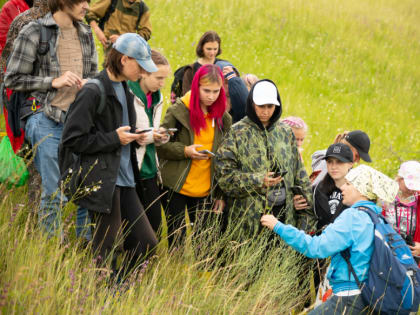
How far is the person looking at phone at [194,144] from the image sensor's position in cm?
466

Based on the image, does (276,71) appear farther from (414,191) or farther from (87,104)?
(87,104)

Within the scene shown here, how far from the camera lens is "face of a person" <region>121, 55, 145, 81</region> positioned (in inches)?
145

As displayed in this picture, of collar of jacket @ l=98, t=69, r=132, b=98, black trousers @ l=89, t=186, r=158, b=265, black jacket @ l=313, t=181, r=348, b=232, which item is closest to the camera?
collar of jacket @ l=98, t=69, r=132, b=98

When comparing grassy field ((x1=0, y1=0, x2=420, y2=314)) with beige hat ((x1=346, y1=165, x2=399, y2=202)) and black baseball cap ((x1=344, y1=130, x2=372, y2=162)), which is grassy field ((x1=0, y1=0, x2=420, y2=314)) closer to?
beige hat ((x1=346, y1=165, x2=399, y2=202))

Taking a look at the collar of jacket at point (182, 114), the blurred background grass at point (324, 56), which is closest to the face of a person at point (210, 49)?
the collar of jacket at point (182, 114)

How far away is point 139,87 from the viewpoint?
4285 millimetres

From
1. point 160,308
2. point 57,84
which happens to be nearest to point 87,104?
point 57,84

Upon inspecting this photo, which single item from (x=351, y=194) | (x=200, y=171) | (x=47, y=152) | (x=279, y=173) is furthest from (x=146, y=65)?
(x=351, y=194)

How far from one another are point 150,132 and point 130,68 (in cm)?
57

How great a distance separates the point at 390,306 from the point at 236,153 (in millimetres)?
1841

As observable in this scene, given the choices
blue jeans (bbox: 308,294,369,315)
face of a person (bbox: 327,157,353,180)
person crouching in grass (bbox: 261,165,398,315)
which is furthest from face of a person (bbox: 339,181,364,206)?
face of a person (bbox: 327,157,353,180)

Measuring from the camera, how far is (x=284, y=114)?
10969 millimetres

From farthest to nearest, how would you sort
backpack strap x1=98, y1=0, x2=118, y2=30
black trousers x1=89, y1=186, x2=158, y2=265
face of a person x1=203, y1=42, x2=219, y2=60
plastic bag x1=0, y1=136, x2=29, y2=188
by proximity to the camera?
backpack strap x1=98, y1=0, x2=118, y2=30 < face of a person x1=203, y1=42, x2=219, y2=60 < plastic bag x1=0, y1=136, x2=29, y2=188 < black trousers x1=89, y1=186, x2=158, y2=265

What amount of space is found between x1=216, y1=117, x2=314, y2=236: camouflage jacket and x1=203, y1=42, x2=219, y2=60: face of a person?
5.92 feet
